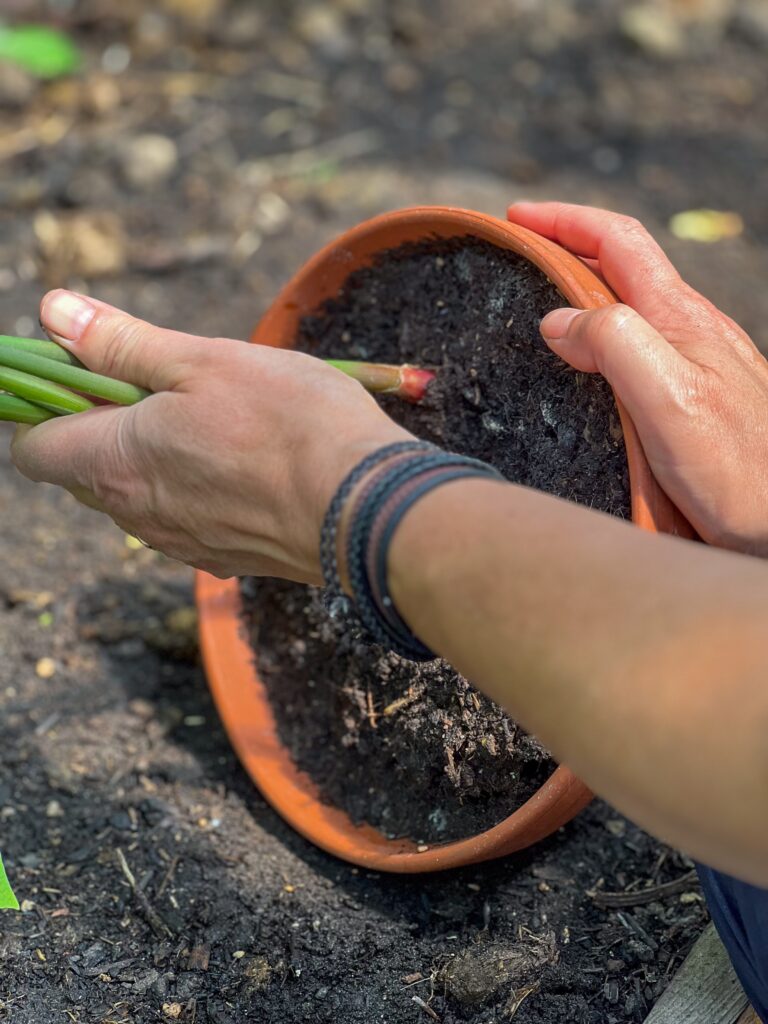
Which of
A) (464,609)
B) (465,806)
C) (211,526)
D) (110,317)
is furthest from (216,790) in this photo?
(464,609)

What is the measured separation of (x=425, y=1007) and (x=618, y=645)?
0.71 meters

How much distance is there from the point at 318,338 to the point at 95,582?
2.26 feet

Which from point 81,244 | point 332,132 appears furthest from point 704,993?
point 332,132

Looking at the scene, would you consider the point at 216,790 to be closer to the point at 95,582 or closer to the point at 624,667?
the point at 95,582

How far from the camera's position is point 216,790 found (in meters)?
1.70

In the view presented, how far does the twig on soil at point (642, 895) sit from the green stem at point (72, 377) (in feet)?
2.97

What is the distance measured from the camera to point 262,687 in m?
1.75

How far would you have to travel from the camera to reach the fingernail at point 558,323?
1290 millimetres

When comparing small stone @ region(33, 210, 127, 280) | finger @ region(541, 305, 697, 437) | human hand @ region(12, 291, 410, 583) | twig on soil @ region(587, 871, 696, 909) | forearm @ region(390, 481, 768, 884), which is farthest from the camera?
small stone @ region(33, 210, 127, 280)

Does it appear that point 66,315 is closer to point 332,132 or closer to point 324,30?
point 332,132

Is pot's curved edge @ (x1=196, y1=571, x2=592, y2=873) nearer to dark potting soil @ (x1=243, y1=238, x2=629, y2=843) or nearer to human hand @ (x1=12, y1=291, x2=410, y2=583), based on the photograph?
dark potting soil @ (x1=243, y1=238, x2=629, y2=843)

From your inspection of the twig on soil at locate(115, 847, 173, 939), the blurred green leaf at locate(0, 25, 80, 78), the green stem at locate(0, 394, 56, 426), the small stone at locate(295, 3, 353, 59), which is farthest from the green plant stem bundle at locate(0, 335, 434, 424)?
the small stone at locate(295, 3, 353, 59)

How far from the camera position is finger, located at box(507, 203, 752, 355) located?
1.33 metres

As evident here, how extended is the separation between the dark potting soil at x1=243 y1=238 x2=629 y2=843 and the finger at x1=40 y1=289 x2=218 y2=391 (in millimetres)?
408
